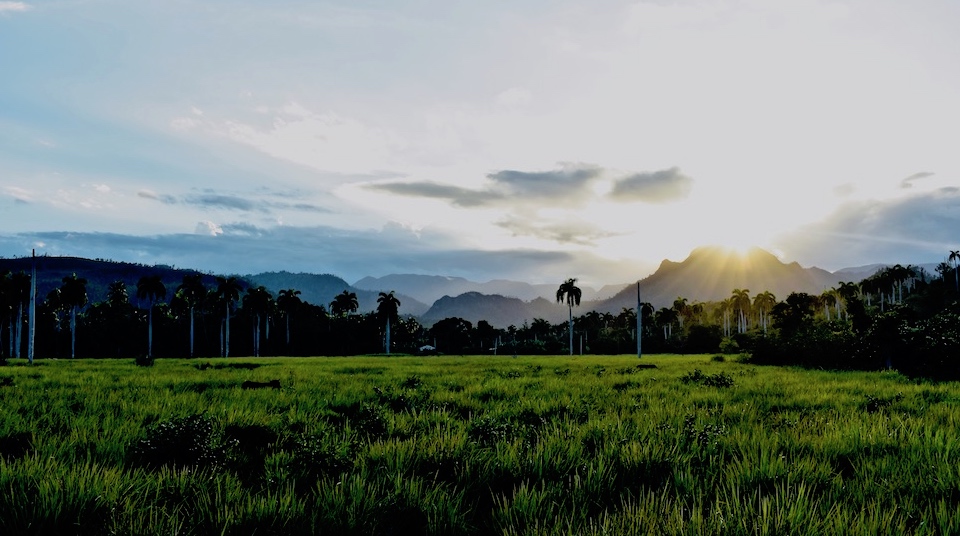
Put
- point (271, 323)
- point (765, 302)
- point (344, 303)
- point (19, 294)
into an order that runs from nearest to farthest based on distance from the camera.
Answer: point (19, 294)
point (271, 323)
point (344, 303)
point (765, 302)

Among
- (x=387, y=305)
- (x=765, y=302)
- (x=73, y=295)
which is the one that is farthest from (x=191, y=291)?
(x=765, y=302)

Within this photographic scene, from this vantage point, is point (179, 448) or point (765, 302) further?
point (765, 302)

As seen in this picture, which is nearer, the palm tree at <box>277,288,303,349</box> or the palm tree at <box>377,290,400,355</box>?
the palm tree at <box>377,290,400,355</box>

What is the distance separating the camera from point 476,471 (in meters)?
5.55

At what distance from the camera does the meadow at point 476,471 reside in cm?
400

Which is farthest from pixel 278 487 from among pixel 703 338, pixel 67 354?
pixel 67 354

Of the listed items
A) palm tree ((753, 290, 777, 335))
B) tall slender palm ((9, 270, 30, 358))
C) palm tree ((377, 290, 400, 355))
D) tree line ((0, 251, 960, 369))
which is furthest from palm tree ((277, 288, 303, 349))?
palm tree ((753, 290, 777, 335))

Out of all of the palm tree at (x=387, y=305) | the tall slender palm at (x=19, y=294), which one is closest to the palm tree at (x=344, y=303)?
the palm tree at (x=387, y=305)

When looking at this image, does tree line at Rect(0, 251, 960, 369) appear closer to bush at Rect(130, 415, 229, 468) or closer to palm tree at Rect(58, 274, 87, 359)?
palm tree at Rect(58, 274, 87, 359)

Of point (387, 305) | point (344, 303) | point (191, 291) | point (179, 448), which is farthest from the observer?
point (344, 303)

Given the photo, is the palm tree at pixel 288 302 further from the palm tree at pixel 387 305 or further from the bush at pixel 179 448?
the bush at pixel 179 448

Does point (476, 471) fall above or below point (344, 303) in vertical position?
below

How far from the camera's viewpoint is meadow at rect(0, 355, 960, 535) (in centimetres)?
400

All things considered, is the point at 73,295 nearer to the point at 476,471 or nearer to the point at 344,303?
the point at 344,303
